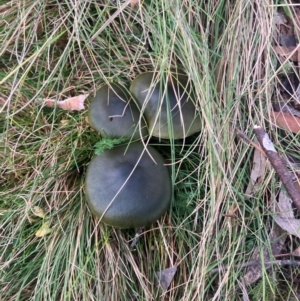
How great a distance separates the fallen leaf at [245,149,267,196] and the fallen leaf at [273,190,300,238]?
12 centimetres

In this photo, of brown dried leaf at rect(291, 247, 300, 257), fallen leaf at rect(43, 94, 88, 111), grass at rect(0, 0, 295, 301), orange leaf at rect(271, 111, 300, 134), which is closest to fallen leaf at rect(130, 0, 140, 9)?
grass at rect(0, 0, 295, 301)

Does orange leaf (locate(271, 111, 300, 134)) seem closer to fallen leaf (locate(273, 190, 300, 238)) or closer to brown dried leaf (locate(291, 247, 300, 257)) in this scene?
fallen leaf (locate(273, 190, 300, 238))

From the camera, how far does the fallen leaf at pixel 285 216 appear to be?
1.85 m

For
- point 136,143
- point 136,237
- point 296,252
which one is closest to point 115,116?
point 136,143

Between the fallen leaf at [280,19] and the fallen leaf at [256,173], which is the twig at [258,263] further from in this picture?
the fallen leaf at [280,19]

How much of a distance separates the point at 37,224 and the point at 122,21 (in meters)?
1.07

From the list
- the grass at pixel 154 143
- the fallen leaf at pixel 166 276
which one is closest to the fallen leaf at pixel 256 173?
the grass at pixel 154 143

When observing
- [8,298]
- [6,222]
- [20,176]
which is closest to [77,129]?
[20,176]

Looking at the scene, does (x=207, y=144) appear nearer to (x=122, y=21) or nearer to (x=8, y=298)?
(x=122, y=21)

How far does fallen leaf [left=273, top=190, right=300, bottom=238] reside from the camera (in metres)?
1.85

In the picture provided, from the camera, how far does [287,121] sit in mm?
1940

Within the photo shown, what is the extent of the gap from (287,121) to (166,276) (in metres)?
0.91

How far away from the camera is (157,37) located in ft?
6.24

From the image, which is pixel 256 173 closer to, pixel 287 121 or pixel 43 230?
pixel 287 121
